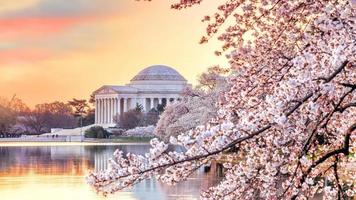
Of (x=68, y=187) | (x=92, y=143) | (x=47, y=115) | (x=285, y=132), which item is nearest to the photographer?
(x=285, y=132)

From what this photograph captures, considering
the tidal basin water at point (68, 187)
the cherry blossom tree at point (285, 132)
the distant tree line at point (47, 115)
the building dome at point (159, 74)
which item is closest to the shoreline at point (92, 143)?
the distant tree line at point (47, 115)

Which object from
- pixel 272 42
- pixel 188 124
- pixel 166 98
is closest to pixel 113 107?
pixel 166 98

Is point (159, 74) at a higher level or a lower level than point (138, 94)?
higher

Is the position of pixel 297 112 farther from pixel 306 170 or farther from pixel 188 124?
pixel 188 124

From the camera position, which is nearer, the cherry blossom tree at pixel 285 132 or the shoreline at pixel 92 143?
the cherry blossom tree at pixel 285 132

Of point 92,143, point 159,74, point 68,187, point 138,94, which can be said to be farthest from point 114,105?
point 68,187

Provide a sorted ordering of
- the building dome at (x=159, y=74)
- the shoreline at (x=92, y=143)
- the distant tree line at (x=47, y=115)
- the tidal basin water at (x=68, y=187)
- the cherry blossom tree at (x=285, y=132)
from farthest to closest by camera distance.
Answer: the building dome at (x=159, y=74) < the distant tree line at (x=47, y=115) < the shoreline at (x=92, y=143) < the tidal basin water at (x=68, y=187) < the cherry blossom tree at (x=285, y=132)

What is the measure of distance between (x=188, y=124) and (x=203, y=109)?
1936 millimetres

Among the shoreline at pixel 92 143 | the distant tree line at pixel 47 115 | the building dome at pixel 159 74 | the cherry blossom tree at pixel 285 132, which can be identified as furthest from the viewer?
the building dome at pixel 159 74

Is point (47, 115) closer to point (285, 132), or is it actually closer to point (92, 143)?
point (92, 143)

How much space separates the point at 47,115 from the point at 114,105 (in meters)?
11.1

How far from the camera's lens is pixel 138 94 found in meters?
138

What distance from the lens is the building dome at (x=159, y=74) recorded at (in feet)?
459

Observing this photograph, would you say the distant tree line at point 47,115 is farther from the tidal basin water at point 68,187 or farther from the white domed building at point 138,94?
the tidal basin water at point 68,187
